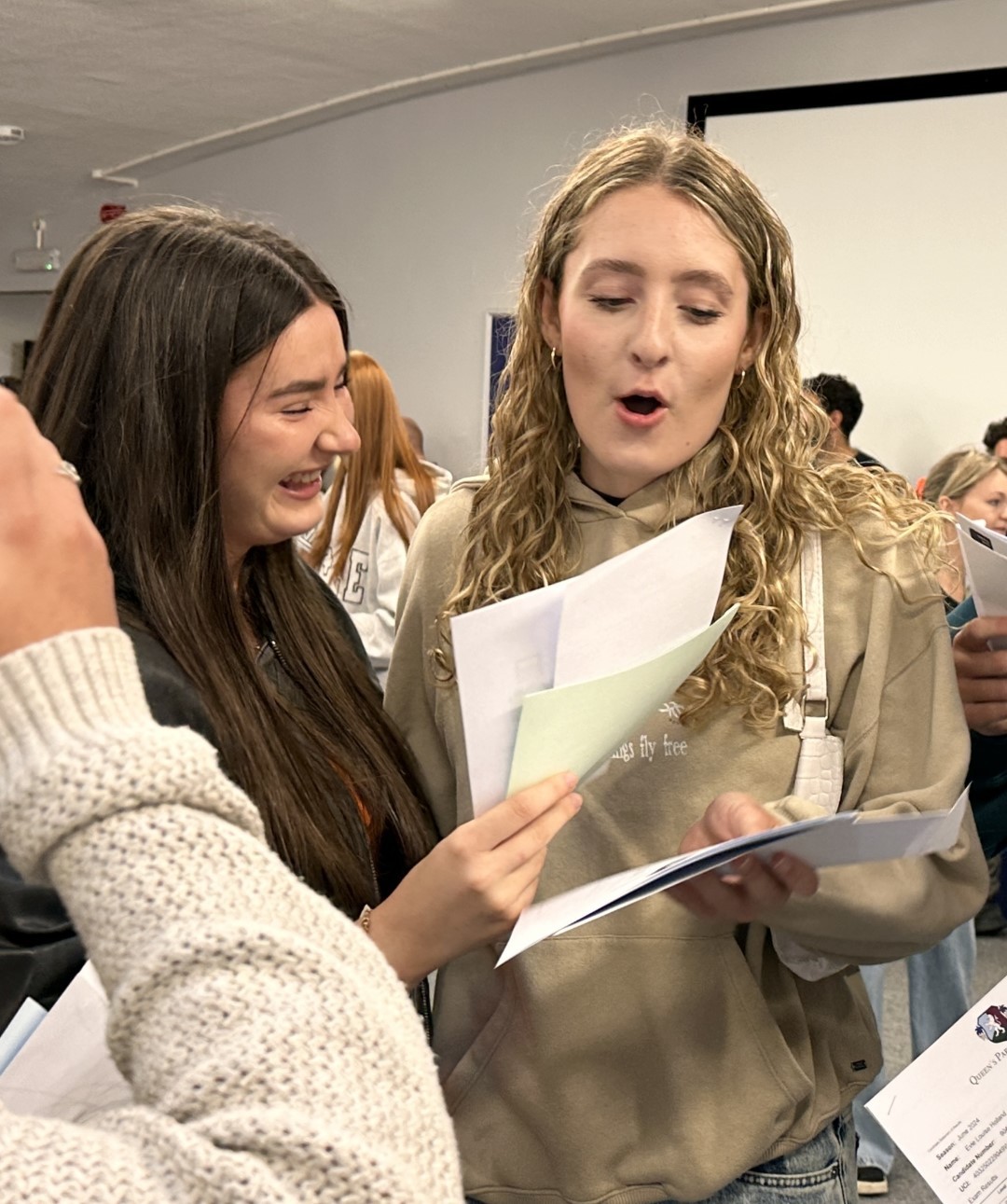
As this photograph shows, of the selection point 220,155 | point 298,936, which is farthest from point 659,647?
point 220,155

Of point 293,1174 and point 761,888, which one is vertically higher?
point 293,1174

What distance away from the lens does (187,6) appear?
6965 millimetres

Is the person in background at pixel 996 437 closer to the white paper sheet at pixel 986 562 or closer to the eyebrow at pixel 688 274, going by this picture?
the white paper sheet at pixel 986 562

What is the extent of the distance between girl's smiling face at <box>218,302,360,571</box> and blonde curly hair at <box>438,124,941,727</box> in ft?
0.62

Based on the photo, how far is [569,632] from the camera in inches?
44.4

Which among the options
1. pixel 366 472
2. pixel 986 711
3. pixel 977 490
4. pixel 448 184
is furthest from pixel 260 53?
pixel 986 711

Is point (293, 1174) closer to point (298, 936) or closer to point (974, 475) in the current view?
point (298, 936)

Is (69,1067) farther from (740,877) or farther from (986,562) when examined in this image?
(986,562)

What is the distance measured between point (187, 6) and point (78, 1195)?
731 centimetres

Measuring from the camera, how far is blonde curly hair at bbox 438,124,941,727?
4.50 ft

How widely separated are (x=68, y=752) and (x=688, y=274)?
944mm

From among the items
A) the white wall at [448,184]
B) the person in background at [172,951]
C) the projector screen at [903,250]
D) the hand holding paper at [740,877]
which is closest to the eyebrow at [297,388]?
the hand holding paper at [740,877]

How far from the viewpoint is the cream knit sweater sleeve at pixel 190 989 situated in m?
0.59

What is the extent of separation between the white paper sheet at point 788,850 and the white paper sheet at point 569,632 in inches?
5.4
